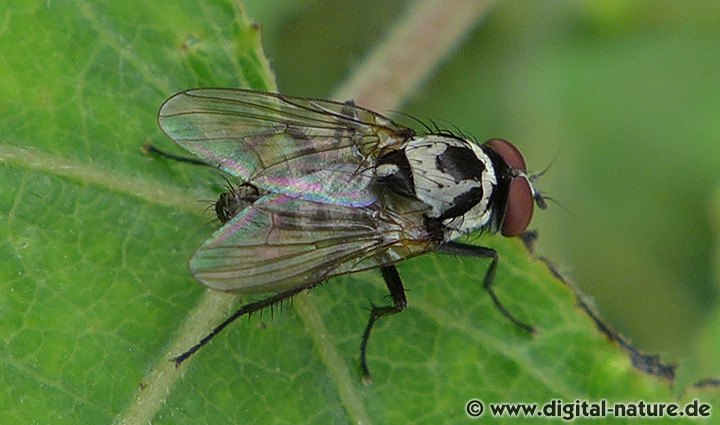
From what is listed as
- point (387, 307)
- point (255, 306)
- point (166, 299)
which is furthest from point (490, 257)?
point (166, 299)

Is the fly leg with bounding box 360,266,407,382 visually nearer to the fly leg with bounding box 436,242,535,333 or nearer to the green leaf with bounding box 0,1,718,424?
the green leaf with bounding box 0,1,718,424

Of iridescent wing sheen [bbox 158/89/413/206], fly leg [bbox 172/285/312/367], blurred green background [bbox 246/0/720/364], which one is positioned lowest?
blurred green background [bbox 246/0/720/364]

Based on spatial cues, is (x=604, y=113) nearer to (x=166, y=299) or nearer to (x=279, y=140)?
(x=279, y=140)

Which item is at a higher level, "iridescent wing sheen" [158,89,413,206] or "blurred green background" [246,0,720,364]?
"iridescent wing sheen" [158,89,413,206]

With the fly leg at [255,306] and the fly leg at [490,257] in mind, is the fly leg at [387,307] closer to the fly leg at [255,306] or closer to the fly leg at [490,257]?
the fly leg at [490,257]

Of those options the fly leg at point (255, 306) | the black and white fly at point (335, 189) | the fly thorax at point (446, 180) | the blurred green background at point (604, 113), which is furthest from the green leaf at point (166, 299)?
the blurred green background at point (604, 113)

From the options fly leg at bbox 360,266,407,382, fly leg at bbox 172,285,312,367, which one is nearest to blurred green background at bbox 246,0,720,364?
fly leg at bbox 360,266,407,382

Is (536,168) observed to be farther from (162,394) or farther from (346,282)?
(162,394)
